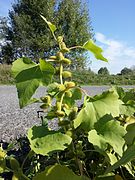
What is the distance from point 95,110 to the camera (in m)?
0.53

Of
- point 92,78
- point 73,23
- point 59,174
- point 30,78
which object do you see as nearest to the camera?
point 59,174

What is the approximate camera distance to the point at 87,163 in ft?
2.37

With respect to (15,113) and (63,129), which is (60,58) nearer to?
(63,129)

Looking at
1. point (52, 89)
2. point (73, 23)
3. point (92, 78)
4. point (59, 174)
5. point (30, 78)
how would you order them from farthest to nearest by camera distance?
1. point (73, 23)
2. point (92, 78)
3. point (52, 89)
4. point (30, 78)
5. point (59, 174)

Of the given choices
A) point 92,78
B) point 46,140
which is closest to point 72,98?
point 46,140

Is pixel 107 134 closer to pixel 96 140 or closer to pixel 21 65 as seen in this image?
pixel 96 140

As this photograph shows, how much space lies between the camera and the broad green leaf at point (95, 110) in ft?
1.70

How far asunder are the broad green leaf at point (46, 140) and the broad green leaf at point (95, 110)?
0.03m

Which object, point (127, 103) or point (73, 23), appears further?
point (73, 23)

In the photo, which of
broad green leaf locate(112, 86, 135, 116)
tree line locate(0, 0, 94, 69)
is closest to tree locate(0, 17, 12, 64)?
tree line locate(0, 0, 94, 69)

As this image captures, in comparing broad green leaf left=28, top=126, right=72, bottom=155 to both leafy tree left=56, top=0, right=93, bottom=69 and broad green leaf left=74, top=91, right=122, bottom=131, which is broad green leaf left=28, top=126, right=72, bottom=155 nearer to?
broad green leaf left=74, top=91, right=122, bottom=131

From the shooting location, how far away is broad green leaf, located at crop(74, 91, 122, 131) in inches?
20.4

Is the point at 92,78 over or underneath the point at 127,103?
underneath

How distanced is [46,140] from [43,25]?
2267 centimetres
